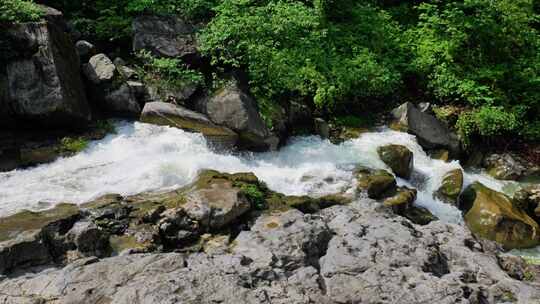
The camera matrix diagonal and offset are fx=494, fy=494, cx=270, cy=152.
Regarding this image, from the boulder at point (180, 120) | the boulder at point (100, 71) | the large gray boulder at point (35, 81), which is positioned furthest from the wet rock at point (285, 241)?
the boulder at point (100, 71)

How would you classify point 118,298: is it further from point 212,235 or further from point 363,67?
point 363,67

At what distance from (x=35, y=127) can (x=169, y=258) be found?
25.9 feet

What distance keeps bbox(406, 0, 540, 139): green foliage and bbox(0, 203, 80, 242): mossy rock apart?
563 inches

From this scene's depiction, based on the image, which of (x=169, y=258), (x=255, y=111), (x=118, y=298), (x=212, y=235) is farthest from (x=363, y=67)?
(x=118, y=298)

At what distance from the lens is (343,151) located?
628 inches

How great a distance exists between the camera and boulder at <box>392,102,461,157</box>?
56.4ft

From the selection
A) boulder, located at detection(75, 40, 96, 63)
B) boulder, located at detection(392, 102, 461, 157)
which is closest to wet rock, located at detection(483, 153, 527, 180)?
boulder, located at detection(392, 102, 461, 157)

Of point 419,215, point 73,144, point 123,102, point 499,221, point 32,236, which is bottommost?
point 499,221

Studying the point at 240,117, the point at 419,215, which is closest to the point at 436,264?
the point at 419,215

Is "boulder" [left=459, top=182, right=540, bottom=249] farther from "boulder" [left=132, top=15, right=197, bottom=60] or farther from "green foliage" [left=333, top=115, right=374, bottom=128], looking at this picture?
"boulder" [left=132, top=15, right=197, bottom=60]

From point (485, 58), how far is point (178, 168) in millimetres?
14010

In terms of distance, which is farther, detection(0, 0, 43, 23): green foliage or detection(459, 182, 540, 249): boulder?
detection(0, 0, 43, 23): green foliage

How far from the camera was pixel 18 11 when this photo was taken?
13992 mm

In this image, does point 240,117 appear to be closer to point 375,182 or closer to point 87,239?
point 375,182
